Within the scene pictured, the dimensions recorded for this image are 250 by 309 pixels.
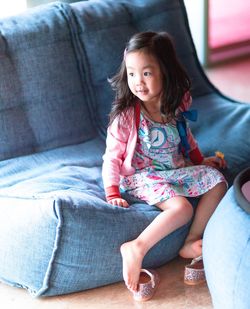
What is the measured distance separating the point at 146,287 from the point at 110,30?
43.2 inches

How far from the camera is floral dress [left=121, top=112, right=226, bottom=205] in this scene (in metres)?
1.86

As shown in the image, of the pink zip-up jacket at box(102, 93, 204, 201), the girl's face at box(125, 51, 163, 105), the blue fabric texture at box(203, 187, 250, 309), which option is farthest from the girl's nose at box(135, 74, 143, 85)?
the blue fabric texture at box(203, 187, 250, 309)

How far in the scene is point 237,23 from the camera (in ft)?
14.1

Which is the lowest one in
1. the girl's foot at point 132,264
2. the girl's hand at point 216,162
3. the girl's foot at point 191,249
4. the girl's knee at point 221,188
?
the girl's foot at point 191,249

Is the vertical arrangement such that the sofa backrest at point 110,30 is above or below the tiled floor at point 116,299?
above

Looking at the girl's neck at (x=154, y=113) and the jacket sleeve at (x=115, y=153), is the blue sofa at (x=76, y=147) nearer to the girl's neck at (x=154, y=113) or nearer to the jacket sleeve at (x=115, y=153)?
the jacket sleeve at (x=115, y=153)

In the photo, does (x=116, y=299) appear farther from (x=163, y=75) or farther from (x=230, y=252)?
(x=163, y=75)

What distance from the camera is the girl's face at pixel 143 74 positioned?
5.82ft

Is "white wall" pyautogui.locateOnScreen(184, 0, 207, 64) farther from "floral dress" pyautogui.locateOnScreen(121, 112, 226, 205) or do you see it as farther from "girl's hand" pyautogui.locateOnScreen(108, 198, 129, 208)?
"girl's hand" pyautogui.locateOnScreen(108, 198, 129, 208)

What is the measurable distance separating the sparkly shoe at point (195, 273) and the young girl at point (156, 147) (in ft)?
0.09

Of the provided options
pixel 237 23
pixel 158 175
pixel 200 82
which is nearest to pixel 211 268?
pixel 158 175

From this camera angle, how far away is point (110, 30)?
7.58 ft

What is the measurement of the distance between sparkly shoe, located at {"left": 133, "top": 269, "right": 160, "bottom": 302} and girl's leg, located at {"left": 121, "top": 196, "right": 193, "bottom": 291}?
0.9 inches

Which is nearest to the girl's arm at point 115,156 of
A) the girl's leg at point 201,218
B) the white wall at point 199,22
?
the girl's leg at point 201,218
